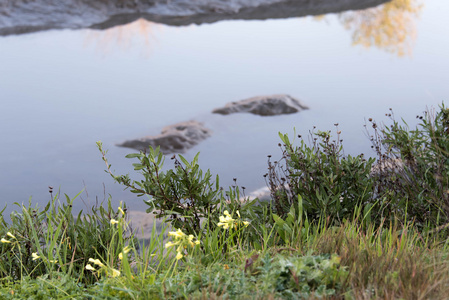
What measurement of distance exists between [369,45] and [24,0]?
5946 mm

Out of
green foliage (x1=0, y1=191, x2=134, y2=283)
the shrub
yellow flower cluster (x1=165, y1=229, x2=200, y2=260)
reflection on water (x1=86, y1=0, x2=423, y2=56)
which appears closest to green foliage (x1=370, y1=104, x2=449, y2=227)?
the shrub

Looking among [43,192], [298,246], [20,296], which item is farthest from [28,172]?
[298,246]

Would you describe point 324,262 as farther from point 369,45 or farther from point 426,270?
point 369,45

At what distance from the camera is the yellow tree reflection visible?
983 centimetres

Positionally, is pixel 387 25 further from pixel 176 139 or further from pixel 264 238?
pixel 264 238

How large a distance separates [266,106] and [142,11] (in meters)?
4.47

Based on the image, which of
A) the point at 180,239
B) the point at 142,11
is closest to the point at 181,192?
the point at 180,239

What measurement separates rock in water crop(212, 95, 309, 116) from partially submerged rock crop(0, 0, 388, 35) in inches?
144

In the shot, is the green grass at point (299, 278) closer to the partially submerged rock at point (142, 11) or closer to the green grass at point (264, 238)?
the green grass at point (264, 238)

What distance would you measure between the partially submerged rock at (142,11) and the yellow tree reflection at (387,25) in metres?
0.43

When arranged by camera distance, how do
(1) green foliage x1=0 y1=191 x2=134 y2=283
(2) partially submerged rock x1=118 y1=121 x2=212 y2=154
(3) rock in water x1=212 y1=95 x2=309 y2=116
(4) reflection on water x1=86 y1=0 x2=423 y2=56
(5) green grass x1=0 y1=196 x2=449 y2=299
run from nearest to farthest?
(5) green grass x1=0 y1=196 x2=449 y2=299
(1) green foliage x1=0 y1=191 x2=134 y2=283
(2) partially submerged rock x1=118 y1=121 x2=212 y2=154
(3) rock in water x1=212 y1=95 x2=309 y2=116
(4) reflection on water x1=86 y1=0 x2=423 y2=56

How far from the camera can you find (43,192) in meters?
5.62

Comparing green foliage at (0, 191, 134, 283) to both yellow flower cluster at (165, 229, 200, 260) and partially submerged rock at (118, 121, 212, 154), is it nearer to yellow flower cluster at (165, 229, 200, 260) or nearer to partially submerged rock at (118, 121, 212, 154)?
yellow flower cluster at (165, 229, 200, 260)

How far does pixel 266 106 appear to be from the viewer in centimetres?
736
